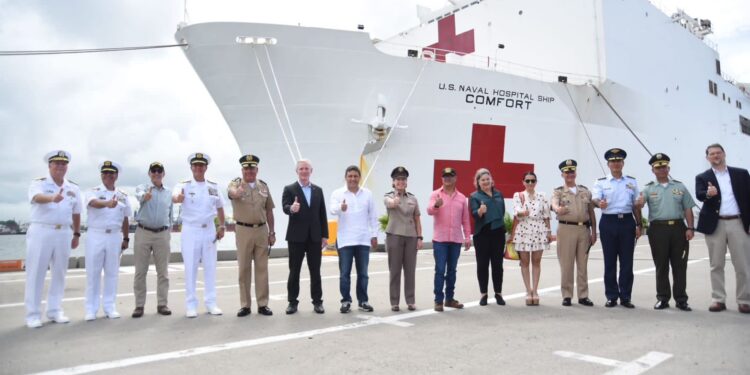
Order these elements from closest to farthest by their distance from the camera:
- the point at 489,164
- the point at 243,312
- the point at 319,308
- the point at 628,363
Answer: the point at 628,363 < the point at 243,312 < the point at 319,308 < the point at 489,164

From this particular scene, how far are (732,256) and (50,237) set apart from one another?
16.3 feet

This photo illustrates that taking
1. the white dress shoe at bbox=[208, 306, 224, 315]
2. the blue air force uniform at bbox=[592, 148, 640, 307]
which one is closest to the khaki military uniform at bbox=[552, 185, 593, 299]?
the blue air force uniform at bbox=[592, 148, 640, 307]

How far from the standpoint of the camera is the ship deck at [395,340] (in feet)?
7.27

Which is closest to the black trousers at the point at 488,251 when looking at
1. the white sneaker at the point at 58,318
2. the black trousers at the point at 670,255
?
the black trousers at the point at 670,255

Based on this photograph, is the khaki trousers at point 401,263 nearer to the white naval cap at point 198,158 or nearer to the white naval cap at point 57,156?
the white naval cap at point 198,158

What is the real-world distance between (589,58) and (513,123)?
353cm

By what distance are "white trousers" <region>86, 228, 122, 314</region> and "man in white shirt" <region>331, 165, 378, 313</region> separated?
167 centimetres

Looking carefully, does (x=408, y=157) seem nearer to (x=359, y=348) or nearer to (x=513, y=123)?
(x=513, y=123)

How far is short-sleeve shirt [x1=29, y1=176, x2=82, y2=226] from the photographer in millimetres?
3279

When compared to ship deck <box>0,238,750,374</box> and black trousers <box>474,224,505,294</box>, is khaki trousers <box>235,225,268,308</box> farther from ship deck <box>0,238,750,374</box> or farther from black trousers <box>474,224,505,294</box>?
black trousers <box>474,224,505,294</box>

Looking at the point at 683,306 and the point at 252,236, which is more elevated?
the point at 252,236

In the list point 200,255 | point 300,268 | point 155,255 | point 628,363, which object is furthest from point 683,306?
point 155,255

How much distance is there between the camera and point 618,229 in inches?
149

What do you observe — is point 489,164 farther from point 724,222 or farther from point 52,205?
point 52,205
